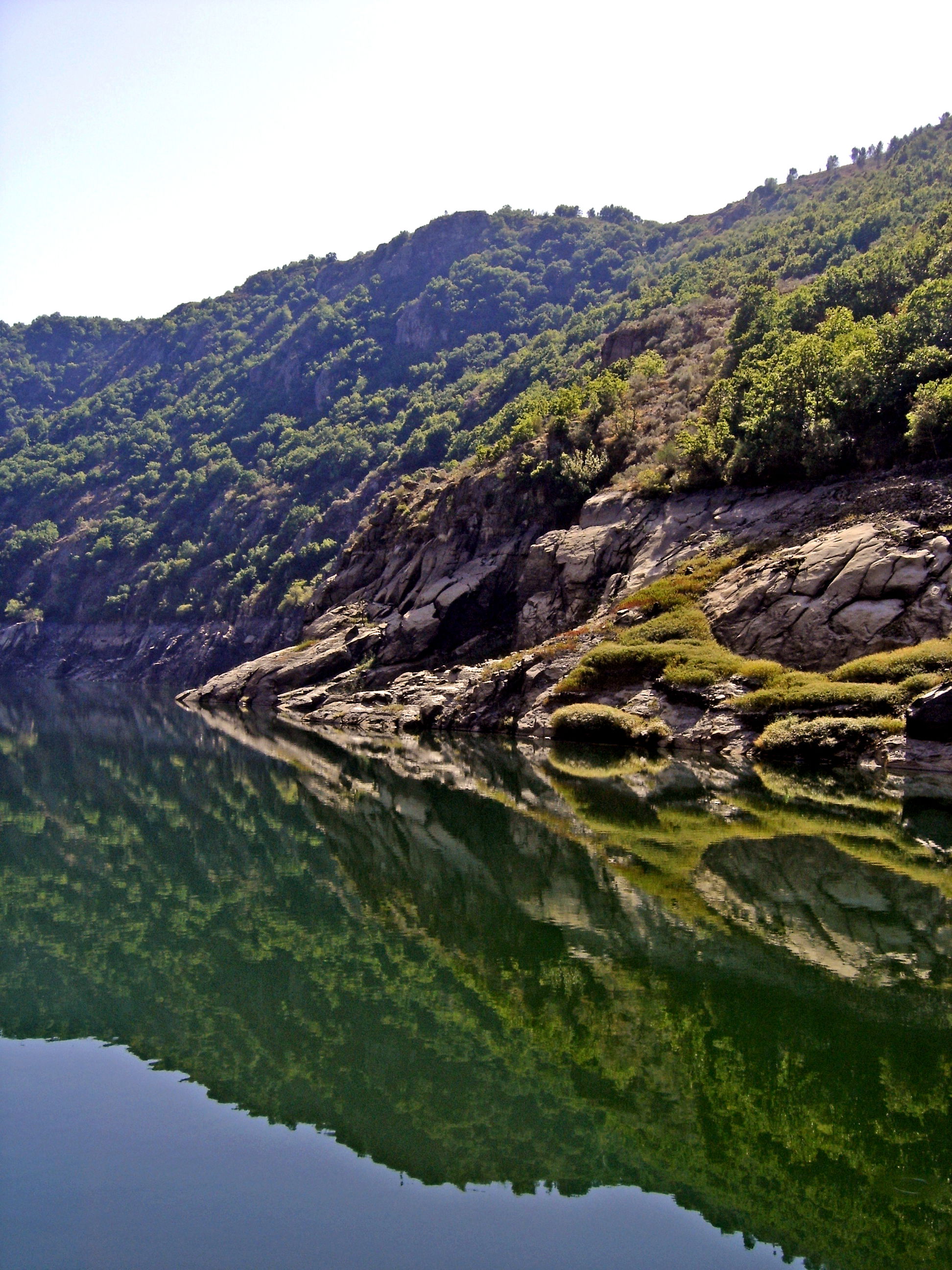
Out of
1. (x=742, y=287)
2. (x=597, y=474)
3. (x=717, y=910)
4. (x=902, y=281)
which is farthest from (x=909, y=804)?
(x=742, y=287)

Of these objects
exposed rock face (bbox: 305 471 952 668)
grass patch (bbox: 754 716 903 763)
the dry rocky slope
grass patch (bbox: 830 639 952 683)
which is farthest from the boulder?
exposed rock face (bbox: 305 471 952 668)

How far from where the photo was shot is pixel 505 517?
7369 centimetres

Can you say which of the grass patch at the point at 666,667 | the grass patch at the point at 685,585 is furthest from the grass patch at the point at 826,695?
the grass patch at the point at 685,585

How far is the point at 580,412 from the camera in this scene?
76.6 meters

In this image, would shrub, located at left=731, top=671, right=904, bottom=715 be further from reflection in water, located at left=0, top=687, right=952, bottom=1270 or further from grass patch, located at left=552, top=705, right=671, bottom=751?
reflection in water, located at left=0, top=687, right=952, bottom=1270

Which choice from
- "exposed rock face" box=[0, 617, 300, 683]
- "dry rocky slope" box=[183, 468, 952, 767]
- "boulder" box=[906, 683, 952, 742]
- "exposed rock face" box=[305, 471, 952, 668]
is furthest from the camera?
"exposed rock face" box=[0, 617, 300, 683]

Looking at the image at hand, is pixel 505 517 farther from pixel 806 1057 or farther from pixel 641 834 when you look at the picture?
pixel 806 1057

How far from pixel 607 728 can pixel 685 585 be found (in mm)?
10590

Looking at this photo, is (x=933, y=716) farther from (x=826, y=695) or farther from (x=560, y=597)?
(x=560, y=597)

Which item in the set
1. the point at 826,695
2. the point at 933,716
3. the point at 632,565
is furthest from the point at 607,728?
the point at 632,565

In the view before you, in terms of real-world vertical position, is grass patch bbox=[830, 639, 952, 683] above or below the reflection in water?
below

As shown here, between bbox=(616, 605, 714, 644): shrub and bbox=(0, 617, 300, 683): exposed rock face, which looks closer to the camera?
bbox=(616, 605, 714, 644): shrub

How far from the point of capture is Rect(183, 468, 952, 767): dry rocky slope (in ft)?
137

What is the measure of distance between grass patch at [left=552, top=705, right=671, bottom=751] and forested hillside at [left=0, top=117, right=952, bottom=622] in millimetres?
19883
